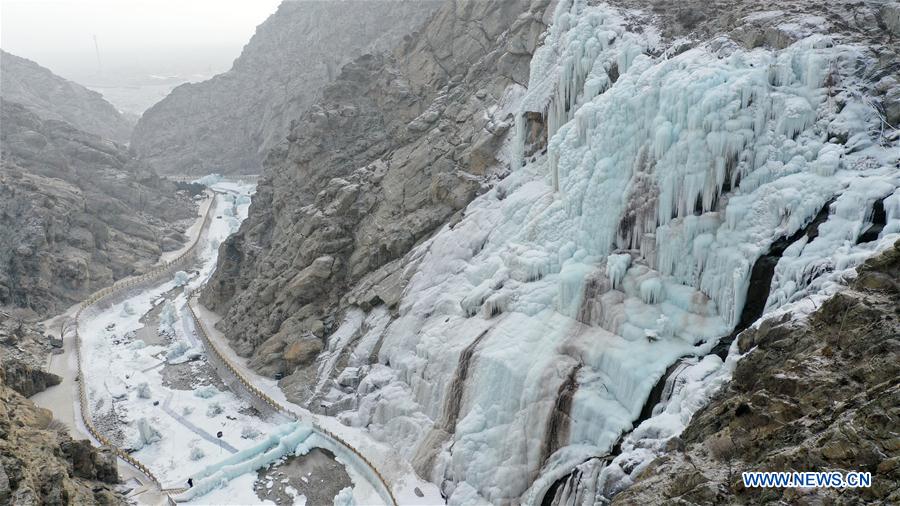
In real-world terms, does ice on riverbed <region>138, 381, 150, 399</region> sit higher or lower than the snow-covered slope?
lower

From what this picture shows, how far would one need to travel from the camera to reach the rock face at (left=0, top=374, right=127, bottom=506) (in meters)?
21.1

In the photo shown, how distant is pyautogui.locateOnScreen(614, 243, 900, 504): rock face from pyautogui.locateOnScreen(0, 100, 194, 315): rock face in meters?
49.4

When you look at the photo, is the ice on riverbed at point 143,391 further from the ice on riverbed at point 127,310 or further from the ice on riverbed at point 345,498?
the ice on riverbed at point 345,498

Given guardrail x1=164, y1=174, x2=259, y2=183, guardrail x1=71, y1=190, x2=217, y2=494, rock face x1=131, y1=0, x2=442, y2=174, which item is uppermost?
rock face x1=131, y1=0, x2=442, y2=174

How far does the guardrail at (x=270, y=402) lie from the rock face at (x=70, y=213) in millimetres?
14614

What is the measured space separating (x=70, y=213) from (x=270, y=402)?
125 ft

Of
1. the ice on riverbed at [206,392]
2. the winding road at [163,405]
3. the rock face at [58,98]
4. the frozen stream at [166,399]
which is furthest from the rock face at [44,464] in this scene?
the rock face at [58,98]

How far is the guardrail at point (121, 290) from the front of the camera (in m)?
30.3

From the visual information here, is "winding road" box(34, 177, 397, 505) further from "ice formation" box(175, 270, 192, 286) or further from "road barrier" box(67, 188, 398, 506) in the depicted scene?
"ice formation" box(175, 270, 192, 286)

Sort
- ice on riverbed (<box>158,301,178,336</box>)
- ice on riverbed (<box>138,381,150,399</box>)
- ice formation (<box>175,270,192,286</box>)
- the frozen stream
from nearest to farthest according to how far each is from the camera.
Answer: the frozen stream, ice on riverbed (<box>138,381,150,399</box>), ice on riverbed (<box>158,301,178,336</box>), ice formation (<box>175,270,192,286</box>)

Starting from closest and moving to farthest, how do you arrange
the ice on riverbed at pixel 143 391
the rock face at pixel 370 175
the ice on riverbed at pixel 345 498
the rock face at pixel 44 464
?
the rock face at pixel 44 464 < the ice on riverbed at pixel 345 498 < the rock face at pixel 370 175 < the ice on riverbed at pixel 143 391

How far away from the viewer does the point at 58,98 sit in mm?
118250

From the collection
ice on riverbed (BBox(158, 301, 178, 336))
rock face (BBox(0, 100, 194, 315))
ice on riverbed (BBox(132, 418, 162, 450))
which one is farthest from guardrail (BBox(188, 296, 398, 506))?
rock face (BBox(0, 100, 194, 315))

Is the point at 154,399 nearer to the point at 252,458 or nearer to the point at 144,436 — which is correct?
the point at 144,436
